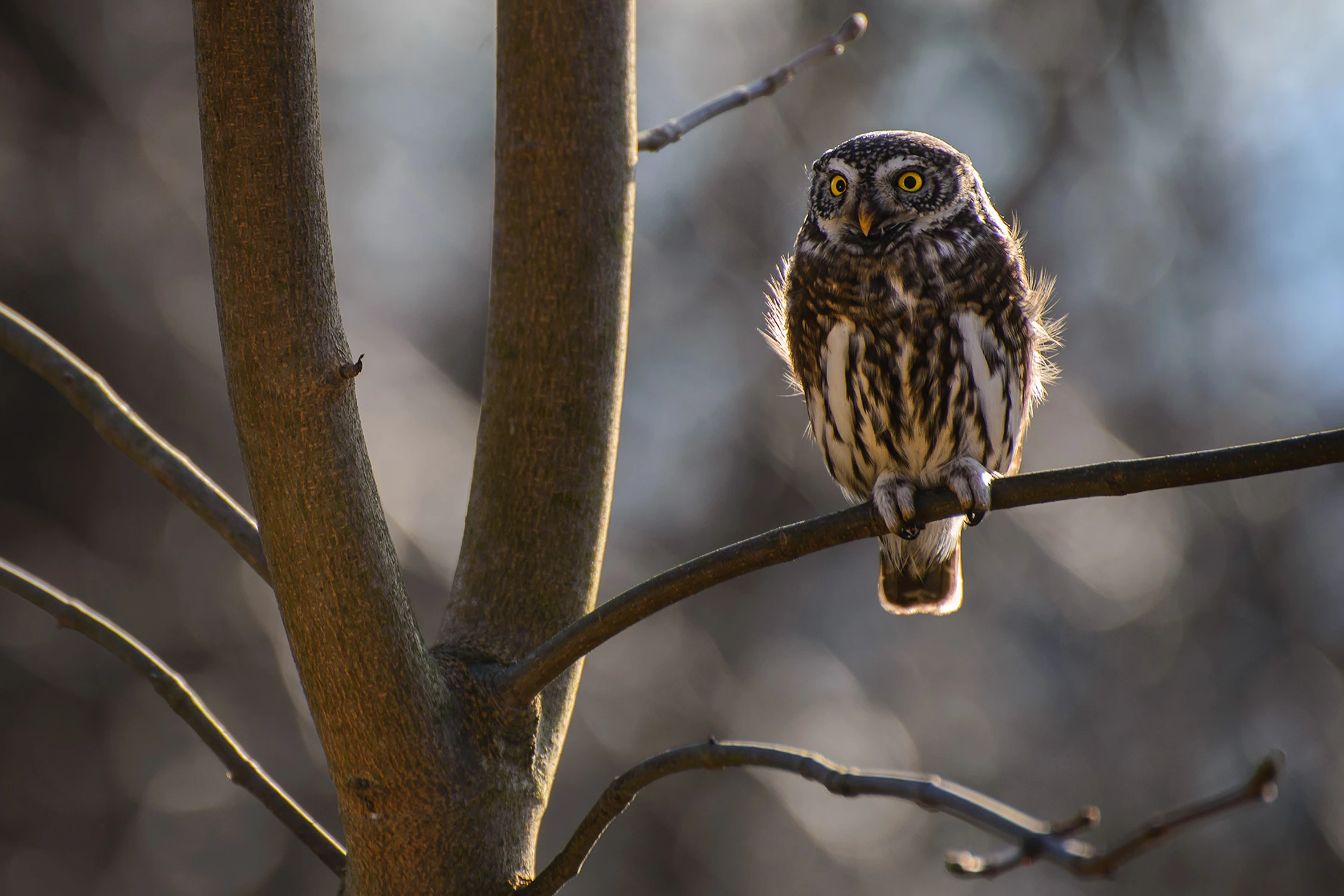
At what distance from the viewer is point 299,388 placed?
1349 millimetres

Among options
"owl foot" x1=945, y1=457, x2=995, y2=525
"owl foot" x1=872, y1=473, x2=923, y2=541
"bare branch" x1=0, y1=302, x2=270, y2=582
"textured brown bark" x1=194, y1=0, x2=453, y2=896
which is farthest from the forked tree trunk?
"owl foot" x1=945, y1=457, x2=995, y2=525

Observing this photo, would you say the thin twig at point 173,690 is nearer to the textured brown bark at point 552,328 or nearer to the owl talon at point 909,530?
the textured brown bark at point 552,328

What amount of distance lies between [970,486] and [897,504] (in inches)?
5.8

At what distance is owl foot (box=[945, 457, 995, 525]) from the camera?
5.88 ft

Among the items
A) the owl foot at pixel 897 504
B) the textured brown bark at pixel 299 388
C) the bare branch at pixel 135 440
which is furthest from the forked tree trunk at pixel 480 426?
the owl foot at pixel 897 504

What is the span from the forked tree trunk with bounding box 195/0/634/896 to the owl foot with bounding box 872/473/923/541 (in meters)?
0.52

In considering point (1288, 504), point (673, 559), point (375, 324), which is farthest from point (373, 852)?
point (1288, 504)

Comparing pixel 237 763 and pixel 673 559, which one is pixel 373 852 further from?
pixel 673 559

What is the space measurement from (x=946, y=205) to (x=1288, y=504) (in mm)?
9390

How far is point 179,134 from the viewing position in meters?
7.32

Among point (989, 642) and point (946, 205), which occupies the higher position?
point (946, 205)

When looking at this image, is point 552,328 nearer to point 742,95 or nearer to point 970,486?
point 742,95

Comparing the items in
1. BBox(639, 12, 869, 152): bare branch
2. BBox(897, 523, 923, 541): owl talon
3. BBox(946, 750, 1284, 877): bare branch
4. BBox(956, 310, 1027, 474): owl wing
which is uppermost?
BBox(639, 12, 869, 152): bare branch

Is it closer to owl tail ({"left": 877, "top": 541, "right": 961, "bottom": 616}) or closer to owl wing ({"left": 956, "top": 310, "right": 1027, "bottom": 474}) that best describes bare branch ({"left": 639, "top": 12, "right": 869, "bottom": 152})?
owl wing ({"left": 956, "top": 310, "right": 1027, "bottom": 474})
